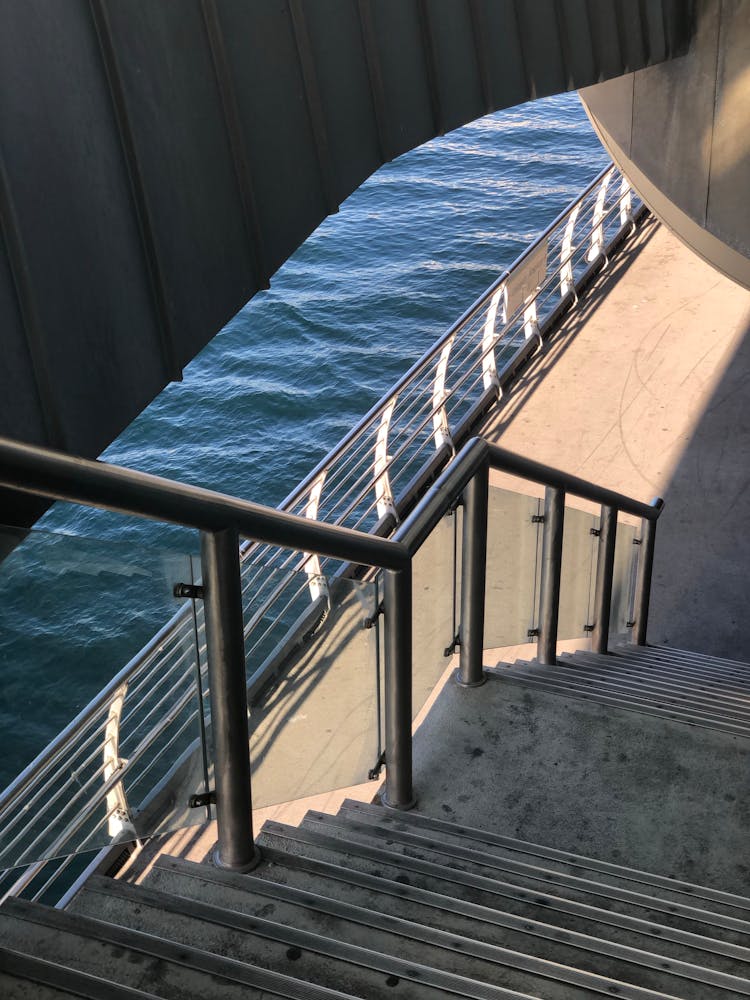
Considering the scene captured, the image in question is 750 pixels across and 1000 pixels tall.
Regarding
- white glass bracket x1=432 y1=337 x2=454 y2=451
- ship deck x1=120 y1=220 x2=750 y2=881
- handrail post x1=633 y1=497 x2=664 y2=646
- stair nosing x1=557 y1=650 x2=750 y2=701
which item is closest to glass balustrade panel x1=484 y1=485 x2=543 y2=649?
ship deck x1=120 y1=220 x2=750 y2=881

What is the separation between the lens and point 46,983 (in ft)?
5.65

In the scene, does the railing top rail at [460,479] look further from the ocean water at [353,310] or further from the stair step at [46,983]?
the ocean water at [353,310]

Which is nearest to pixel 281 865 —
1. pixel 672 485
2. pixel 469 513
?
pixel 469 513

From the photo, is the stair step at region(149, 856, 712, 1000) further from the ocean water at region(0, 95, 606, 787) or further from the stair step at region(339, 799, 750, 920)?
the ocean water at region(0, 95, 606, 787)

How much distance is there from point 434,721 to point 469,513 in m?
0.72

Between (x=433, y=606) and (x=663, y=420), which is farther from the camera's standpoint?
(x=663, y=420)

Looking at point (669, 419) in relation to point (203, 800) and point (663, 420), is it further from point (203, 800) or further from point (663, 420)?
point (203, 800)

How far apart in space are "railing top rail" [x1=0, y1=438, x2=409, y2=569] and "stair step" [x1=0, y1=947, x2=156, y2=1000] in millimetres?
739

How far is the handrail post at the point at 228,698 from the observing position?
2.32 m

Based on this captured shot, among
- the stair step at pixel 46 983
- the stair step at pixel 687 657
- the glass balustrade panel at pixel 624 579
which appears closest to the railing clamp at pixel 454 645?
the glass balustrade panel at pixel 624 579

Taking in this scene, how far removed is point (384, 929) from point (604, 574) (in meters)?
3.20

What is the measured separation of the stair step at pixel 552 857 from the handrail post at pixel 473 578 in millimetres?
734

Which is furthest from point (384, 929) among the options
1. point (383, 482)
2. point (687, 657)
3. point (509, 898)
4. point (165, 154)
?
point (383, 482)

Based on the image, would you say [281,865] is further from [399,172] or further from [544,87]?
[399,172]
